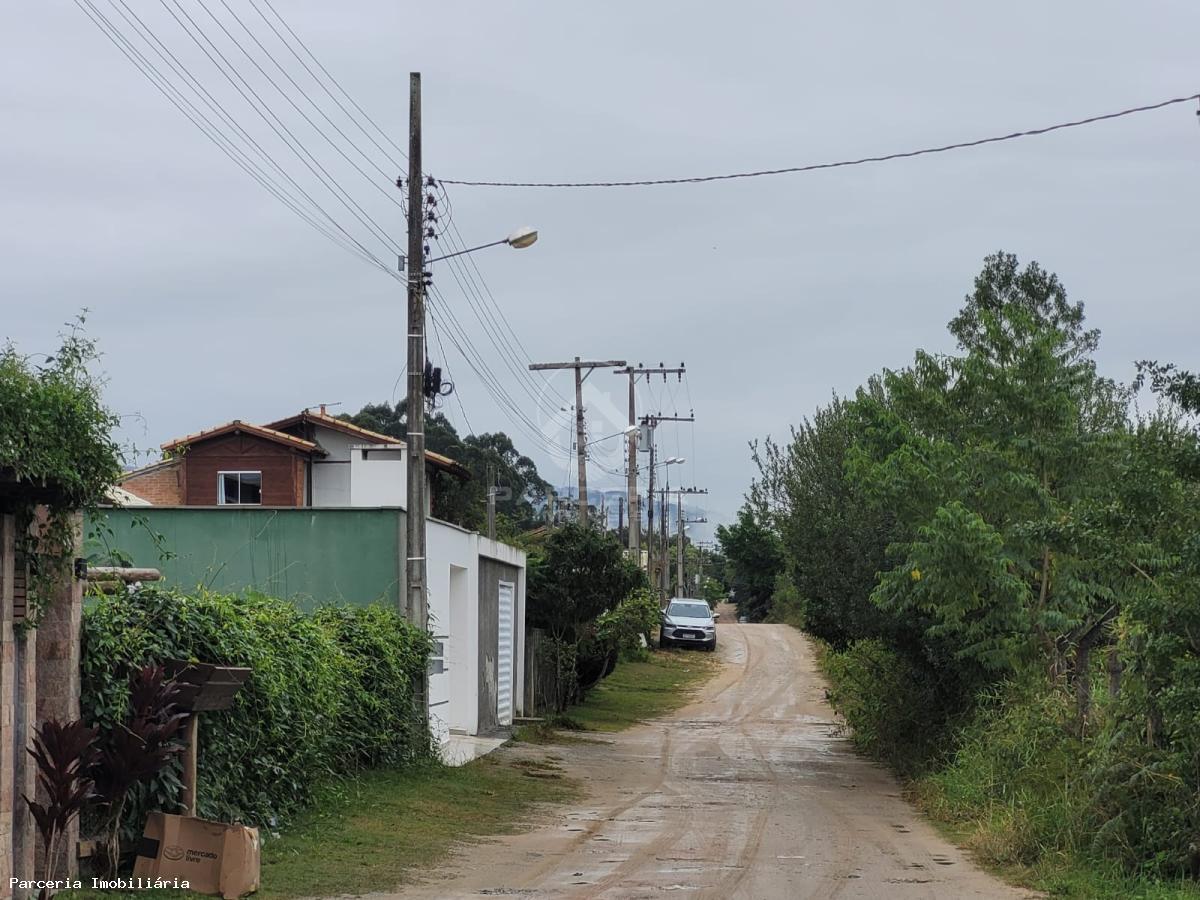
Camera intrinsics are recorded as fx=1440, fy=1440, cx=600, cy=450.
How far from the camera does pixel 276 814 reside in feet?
43.5

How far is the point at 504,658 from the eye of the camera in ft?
89.5

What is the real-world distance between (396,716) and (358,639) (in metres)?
1.62

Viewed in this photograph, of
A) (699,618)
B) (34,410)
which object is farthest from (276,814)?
(699,618)

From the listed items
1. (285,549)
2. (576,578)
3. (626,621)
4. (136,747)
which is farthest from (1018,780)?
(626,621)

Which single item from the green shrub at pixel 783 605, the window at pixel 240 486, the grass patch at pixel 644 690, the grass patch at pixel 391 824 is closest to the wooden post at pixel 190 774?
the grass patch at pixel 391 824

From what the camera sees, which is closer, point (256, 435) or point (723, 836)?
point (723, 836)

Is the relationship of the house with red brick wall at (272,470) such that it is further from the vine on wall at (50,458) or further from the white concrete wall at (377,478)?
the vine on wall at (50,458)

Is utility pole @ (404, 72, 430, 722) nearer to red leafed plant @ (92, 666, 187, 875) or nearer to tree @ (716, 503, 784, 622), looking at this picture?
red leafed plant @ (92, 666, 187, 875)

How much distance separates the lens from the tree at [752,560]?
74562 mm

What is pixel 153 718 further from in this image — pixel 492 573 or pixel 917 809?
pixel 492 573

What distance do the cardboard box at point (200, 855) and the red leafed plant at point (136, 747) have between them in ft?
0.80

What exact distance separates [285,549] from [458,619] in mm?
4350

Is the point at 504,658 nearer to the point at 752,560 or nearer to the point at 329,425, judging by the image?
the point at 329,425

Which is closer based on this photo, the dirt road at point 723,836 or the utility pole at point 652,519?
the dirt road at point 723,836
